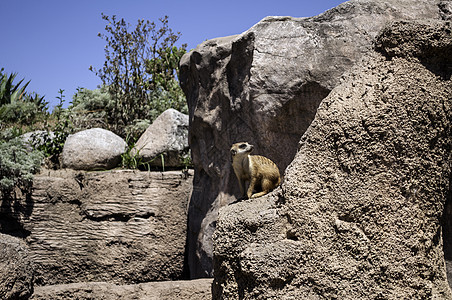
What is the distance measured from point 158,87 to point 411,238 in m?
8.90

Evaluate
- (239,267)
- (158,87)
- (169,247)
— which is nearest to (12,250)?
(239,267)

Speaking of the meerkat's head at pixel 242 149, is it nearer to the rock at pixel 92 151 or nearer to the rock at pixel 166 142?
the rock at pixel 166 142

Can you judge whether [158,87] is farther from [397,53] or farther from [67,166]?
[397,53]

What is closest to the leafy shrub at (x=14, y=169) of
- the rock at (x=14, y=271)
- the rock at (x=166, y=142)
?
the rock at (x=166, y=142)

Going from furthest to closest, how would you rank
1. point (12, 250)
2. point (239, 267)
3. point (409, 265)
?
point (12, 250)
point (239, 267)
point (409, 265)

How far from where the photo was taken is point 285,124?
18.2ft

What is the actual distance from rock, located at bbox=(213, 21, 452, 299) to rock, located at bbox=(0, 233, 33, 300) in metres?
2.39

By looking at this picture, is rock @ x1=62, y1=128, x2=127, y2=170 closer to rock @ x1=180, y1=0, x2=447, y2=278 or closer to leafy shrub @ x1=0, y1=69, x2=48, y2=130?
leafy shrub @ x1=0, y1=69, x2=48, y2=130

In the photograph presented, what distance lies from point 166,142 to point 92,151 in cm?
127

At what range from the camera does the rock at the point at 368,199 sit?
287 centimetres

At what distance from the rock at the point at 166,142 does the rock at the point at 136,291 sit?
3789 millimetres

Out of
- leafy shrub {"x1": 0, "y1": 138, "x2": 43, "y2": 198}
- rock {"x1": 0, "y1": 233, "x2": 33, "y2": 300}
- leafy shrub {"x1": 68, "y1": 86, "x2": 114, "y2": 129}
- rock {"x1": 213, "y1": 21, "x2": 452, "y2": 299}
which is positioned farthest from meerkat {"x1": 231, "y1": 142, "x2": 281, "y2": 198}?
leafy shrub {"x1": 68, "y1": 86, "x2": 114, "y2": 129}

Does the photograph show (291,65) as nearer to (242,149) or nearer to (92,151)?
(242,149)

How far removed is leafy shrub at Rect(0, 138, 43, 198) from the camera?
24.2 feet
